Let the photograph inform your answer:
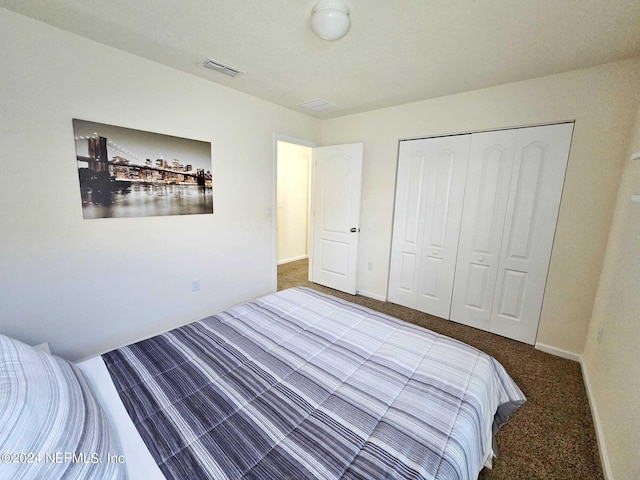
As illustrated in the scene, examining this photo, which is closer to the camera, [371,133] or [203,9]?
[203,9]

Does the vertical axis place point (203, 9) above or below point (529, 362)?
above

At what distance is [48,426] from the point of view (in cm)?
72

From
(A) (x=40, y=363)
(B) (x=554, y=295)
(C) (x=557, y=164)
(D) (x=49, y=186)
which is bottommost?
(B) (x=554, y=295)

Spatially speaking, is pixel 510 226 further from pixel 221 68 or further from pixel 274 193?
pixel 221 68

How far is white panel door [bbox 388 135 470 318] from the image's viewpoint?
2809mm

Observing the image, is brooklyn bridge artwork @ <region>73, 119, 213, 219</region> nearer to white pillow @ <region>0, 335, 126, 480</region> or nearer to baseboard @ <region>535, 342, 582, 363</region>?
white pillow @ <region>0, 335, 126, 480</region>

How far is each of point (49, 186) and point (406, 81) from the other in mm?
2914

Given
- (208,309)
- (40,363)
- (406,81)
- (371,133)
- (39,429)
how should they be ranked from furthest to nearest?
(371,133) < (208,309) < (406,81) < (40,363) < (39,429)

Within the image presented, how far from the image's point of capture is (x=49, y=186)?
182 centimetres

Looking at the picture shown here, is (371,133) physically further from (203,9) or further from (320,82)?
(203,9)

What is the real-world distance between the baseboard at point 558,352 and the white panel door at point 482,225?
43 centimetres

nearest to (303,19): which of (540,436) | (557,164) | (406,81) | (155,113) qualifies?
(406,81)

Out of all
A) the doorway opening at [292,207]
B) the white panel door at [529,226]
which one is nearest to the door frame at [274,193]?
the doorway opening at [292,207]

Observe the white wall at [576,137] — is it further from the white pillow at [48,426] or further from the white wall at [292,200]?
the white pillow at [48,426]
